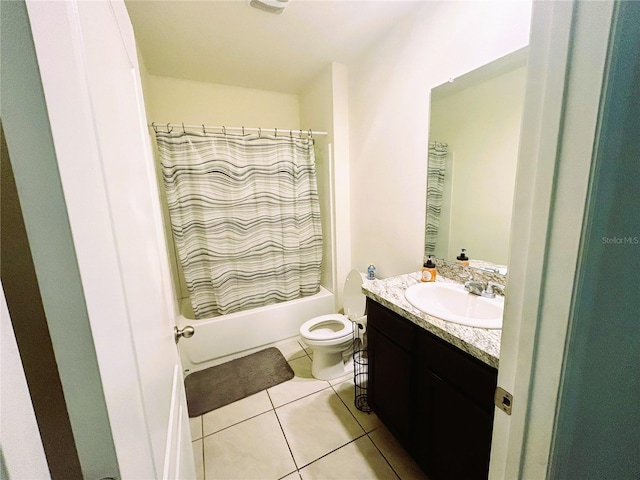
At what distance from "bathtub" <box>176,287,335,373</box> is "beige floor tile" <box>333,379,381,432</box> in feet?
2.50

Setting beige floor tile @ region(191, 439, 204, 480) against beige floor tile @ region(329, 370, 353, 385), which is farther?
beige floor tile @ region(329, 370, 353, 385)

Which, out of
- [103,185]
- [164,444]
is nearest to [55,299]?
[103,185]

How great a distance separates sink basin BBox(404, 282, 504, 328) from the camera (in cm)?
117

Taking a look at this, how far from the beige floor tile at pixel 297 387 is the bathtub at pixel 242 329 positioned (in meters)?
0.44

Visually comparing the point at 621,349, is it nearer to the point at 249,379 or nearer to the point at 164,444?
the point at 164,444

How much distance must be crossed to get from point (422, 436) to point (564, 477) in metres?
0.78

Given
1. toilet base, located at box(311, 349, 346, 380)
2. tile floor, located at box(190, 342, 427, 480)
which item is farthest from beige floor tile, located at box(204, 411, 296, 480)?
toilet base, located at box(311, 349, 346, 380)

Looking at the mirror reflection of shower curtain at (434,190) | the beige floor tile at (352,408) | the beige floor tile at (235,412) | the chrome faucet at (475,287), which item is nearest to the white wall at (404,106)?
the mirror reflection of shower curtain at (434,190)

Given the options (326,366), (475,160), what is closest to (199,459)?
(326,366)

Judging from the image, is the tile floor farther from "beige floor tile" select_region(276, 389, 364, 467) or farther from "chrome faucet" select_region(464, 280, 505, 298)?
"chrome faucet" select_region(464, 280, 505, 298)

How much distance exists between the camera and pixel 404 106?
67.2 inches

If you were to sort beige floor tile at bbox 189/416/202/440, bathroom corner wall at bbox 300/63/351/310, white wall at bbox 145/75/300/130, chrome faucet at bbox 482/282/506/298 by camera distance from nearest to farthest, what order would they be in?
chrome faucet at bbox 482/282/506/298
beige floor tile at bbox 189/416/202/440
bathroom corner wall at bbox 300/63/351/310
white wall at bbox 145/75/300/130

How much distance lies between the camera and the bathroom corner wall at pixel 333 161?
223 centimetres

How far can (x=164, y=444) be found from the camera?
583 millimetres
